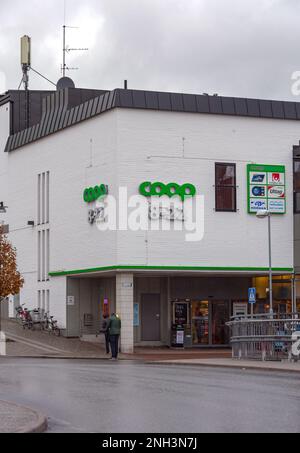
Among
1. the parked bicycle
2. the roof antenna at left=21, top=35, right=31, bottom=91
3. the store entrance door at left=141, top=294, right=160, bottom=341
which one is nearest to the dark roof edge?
the store entrance door at left=141, top=294, right=160, bottom=341

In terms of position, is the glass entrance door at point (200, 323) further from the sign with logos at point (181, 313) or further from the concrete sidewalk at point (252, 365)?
the concrete sidewalk at point (252, 365)

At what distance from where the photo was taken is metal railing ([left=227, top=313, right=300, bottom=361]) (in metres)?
30.9

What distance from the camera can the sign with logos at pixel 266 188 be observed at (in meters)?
44.5

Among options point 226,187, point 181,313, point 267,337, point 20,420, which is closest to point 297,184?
point 226,187

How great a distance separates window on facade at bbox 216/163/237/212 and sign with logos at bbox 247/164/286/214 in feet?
2.27

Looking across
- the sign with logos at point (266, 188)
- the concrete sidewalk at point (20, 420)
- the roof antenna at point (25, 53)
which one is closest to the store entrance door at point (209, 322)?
the sign with logos at point (266, 188)

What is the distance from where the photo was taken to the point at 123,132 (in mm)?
42688

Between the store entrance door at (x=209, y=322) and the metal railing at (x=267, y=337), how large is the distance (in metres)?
12.5

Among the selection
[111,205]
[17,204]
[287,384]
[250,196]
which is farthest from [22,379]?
[17,204]

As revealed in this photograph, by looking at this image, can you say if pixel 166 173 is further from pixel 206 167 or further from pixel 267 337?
pixel 267 337

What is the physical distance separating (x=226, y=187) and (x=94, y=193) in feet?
18.4

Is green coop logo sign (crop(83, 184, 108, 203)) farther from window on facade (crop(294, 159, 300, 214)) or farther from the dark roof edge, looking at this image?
window on facade (crop(294, 159, 300, 214))

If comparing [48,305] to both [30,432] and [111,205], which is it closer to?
[111,205]
